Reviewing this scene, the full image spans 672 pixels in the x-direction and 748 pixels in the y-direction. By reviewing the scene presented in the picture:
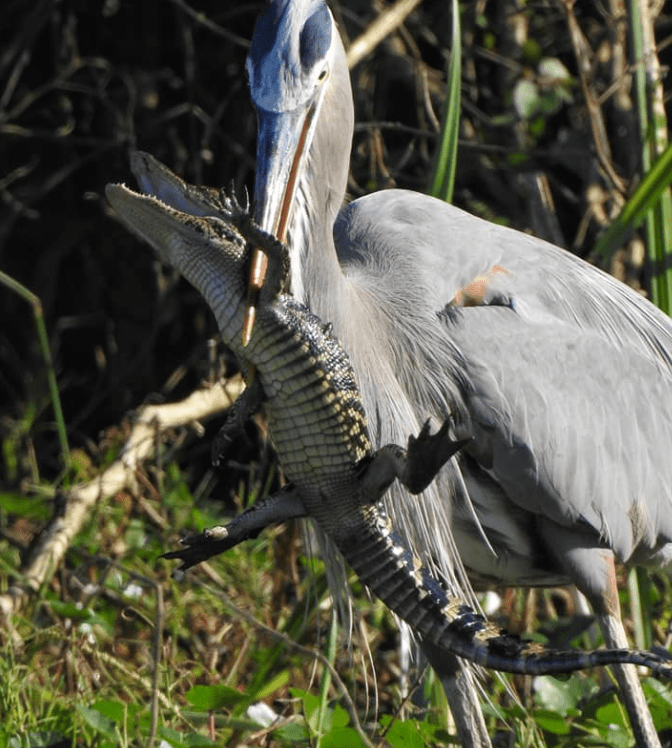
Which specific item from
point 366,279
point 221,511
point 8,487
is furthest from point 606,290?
point 8,487

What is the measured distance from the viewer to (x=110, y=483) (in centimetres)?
314

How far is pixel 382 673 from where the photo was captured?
3.27 m

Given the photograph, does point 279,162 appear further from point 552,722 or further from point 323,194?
point 552,722

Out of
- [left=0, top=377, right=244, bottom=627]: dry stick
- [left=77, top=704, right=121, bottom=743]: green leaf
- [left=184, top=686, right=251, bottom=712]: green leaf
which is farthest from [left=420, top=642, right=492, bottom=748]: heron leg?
[left=0, top=377, right=244, bottom=627]: dry stick

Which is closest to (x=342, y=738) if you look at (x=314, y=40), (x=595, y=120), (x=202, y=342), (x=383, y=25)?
(x=314, y=40)

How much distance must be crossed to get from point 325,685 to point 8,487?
239 cm

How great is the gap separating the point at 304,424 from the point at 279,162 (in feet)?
1.84

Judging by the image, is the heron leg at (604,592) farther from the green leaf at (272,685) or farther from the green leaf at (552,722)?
the green leaf at (272,685)

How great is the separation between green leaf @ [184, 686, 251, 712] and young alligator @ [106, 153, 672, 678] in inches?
17.2

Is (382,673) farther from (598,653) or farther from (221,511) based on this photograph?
(598,653)

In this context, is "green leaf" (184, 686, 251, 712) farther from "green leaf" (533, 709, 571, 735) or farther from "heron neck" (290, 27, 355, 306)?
"heron neck" (290, 27, 355, 306)

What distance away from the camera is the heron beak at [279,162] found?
80.1 inches

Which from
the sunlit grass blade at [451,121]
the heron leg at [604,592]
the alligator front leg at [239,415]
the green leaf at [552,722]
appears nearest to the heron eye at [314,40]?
the sunlit grass blade at [451,121]

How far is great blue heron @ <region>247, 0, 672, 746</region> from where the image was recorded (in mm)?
2234
